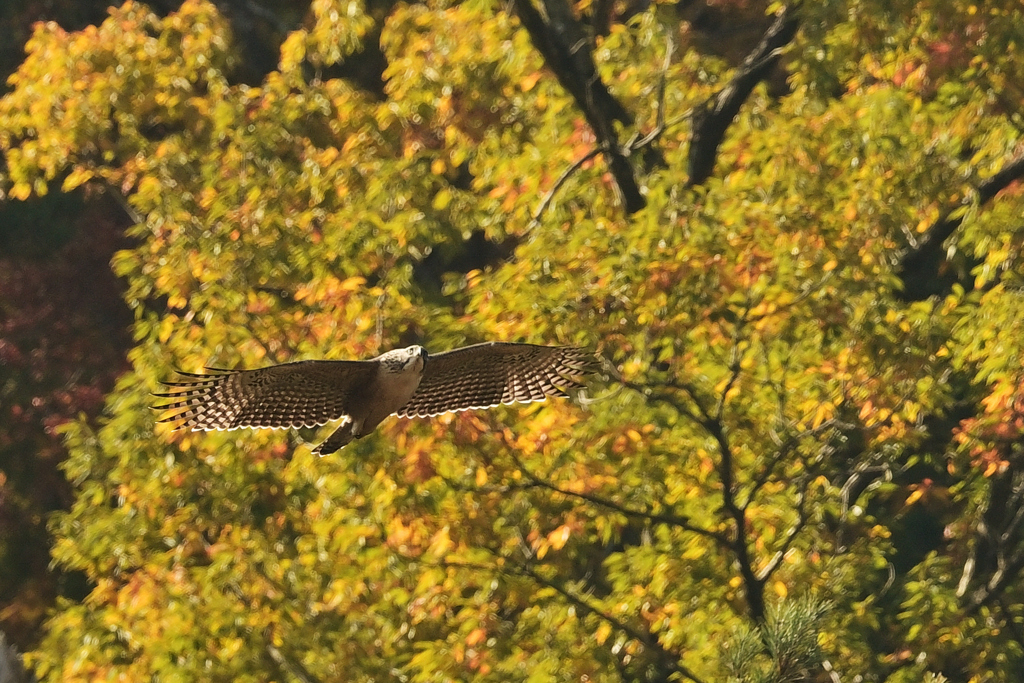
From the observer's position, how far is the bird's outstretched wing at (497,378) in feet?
23.9

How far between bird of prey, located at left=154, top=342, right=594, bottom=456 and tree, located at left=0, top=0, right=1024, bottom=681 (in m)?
0.22

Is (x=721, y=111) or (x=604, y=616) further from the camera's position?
(x=721, y=111)

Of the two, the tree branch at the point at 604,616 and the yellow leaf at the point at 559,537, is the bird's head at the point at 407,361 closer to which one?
the tree branch at the point at 604,616

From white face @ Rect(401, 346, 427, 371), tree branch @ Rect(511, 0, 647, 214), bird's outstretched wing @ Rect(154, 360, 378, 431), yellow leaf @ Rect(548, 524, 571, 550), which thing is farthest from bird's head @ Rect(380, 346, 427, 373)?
tree branch @ Rect(511, 0, 647, 214)

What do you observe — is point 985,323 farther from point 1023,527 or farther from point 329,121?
point 329,121

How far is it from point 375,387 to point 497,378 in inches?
41.2

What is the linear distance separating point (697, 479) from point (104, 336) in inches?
370

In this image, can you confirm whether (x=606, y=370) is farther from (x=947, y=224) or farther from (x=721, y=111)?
(x=721, y=111)

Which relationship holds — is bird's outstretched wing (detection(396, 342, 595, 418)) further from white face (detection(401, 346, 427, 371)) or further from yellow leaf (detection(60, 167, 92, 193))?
yellow leaf (detection(60, 167, 92, 193))

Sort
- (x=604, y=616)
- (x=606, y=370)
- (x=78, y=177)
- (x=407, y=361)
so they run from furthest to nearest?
(x=78, y=177), (x=606, y=370), (x=604, y=616), (x=407, y=361)

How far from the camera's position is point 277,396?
23.0ft

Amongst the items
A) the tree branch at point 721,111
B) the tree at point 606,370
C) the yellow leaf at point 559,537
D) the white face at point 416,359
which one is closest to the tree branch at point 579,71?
the tree at point 606,370

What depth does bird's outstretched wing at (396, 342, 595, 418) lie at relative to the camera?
7.27m

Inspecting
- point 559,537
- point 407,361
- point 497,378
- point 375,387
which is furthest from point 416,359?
point 559,537
